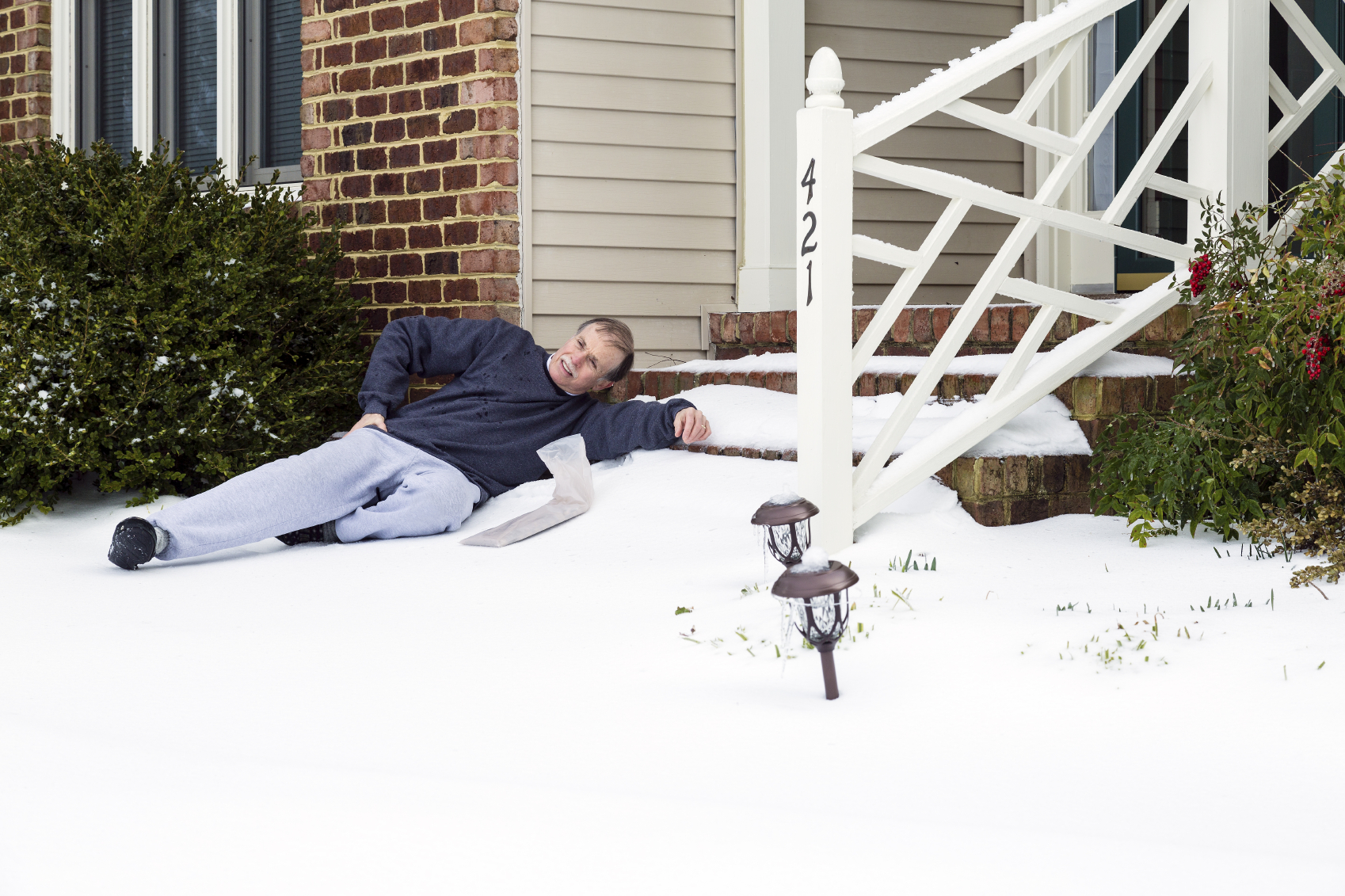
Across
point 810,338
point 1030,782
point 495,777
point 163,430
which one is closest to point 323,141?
point 163,430

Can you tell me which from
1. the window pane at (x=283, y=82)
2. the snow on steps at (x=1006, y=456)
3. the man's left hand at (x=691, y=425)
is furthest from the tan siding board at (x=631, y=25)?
the snow on steps at (x=1006, y=456)

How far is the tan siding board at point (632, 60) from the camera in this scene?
16.1ft

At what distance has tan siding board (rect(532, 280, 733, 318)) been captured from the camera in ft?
16.4

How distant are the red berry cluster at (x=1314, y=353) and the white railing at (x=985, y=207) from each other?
2.32 feet

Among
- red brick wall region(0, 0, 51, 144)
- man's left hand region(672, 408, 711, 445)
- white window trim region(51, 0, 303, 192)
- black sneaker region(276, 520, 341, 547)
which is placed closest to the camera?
black sneaker region(276, 520, 341, 547)

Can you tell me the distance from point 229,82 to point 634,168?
2.28 meters

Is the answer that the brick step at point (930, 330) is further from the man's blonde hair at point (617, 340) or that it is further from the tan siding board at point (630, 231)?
the man's blonde hair at point (617, 340)

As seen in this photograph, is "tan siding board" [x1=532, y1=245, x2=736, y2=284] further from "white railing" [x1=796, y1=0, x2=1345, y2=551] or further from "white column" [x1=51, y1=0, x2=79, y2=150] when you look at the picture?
"white column" [x1=51, y1=0, x2=79, y2=150]

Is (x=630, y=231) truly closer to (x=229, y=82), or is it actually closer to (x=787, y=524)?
(x=229, y=82)

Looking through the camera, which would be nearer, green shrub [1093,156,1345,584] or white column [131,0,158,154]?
green shrub [1093,156,1345,584]

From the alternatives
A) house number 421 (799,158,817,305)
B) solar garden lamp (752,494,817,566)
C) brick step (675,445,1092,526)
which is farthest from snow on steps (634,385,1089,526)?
solar garden lamp (752,494,817,566)

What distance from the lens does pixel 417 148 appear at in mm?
5109

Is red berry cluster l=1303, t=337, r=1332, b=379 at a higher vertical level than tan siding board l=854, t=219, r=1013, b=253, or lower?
lower

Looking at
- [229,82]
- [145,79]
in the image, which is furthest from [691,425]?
[145,79]
